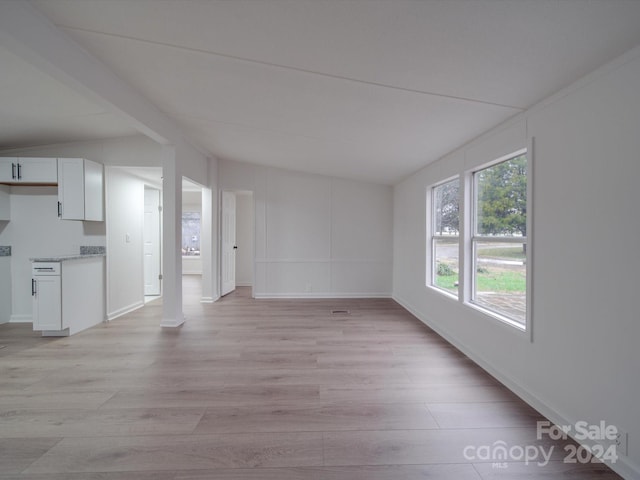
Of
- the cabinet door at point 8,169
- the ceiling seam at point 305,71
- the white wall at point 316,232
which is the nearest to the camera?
the ceiling seam at point 305,71

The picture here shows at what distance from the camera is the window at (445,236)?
3725 mm

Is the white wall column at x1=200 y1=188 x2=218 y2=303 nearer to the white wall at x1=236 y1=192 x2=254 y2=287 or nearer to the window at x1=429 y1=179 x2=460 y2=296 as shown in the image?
the white wall at x1=236 y1=192 x2=254 y2=287

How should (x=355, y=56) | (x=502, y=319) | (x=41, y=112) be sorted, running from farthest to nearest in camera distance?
(x=41, y=112)
(x=502, y=319)
(x=355, y=56)

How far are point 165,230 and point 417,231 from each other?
3.85 meters

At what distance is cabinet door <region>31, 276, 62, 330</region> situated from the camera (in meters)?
3.67

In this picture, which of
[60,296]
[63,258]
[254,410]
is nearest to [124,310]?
[60,296]

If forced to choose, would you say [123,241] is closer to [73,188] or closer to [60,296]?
[73,188]

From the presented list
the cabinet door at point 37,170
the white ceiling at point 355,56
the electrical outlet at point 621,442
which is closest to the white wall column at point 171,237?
Result: the white ceiling at point 355,56

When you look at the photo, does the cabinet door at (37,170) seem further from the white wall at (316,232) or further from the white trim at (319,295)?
the white trim at (319,295)

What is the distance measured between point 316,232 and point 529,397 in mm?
4470

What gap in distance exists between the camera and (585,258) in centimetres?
183

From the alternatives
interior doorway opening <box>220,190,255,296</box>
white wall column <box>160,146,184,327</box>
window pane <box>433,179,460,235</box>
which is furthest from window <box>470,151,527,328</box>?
interior doorway opening <box>220,190,255,296</box>

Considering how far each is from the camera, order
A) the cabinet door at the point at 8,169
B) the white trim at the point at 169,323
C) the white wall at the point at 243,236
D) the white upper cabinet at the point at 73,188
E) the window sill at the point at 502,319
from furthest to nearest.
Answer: the white wall at the point at 243,236 → the white trim at the point at 169,323 → the white upper cabinet at the point at 73,188 → the cabinet door at the point at 8,169 → the window sill at the point at 502,319

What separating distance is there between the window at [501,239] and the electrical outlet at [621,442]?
913mm
